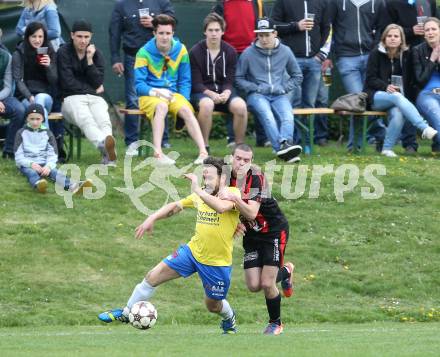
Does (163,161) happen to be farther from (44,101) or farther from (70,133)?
(44,101)

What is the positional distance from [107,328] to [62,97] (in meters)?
4.99

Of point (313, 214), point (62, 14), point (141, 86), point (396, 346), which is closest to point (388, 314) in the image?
point (313, 214)

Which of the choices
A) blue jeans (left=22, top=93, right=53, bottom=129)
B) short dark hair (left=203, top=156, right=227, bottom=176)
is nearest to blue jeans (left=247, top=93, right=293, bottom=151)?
blue jeans (left=22, top=93, right=53, bottom=129)

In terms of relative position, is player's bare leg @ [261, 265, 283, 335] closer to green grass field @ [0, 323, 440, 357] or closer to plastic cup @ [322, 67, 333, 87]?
green grass field @ [0, 323, 440, 357]

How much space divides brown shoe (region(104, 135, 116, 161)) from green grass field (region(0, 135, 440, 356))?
0.29 m

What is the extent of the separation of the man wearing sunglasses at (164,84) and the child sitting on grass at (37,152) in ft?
5.06

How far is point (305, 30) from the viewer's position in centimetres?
1847

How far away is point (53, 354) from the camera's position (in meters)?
9.92

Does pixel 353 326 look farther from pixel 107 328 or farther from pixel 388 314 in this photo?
pixel 107 328

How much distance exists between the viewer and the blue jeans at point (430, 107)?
1816cm

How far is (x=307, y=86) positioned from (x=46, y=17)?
4.12 meters

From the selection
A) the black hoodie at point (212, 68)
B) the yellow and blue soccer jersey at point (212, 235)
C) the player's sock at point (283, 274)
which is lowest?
the player's sock at point (283, 274)

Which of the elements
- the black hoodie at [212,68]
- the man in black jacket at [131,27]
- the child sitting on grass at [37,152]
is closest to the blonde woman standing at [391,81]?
the black hoodie at [212,68]

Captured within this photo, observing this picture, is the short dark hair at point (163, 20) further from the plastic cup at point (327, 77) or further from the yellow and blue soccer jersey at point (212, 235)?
the yellow and blue soccer jersey at point (212, 235)
